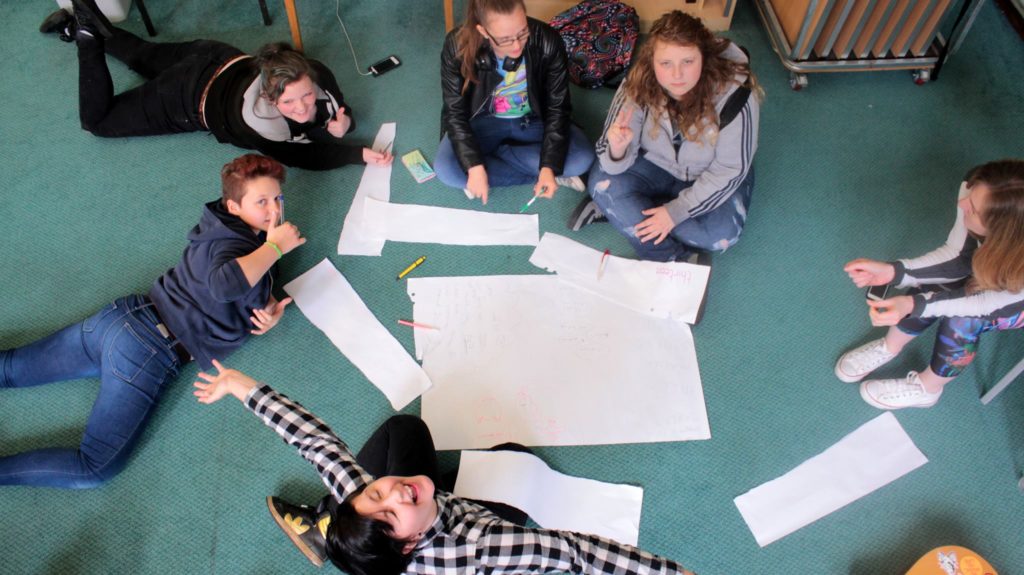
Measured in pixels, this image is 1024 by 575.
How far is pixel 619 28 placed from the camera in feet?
7.59

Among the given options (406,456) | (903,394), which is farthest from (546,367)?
(903,394)

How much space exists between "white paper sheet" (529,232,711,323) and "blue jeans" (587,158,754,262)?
0.05 meters

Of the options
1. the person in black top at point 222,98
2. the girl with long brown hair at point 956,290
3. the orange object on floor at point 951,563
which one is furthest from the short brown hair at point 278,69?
the orange object on floor at point 951,563

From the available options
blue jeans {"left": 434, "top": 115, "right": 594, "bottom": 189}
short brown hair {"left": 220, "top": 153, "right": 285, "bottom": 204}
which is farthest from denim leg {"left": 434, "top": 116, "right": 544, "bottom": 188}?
short brown hair {"left": 220, "top": 153, "right": 285, "bottom": 204}

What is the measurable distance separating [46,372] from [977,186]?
222 cm

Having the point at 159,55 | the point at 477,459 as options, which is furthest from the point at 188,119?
the point at 477,459

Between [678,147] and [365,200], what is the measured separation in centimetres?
96

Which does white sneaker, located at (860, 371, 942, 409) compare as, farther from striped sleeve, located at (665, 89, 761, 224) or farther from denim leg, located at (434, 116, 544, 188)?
denim leg, located at (434, 116, 544, 188)

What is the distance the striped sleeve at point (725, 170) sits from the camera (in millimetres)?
1682

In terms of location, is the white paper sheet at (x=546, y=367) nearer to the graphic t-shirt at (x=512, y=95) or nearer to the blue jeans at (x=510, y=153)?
the blue jeans at (x=510, y=153)

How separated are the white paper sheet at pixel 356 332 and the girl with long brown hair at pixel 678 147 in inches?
26.0

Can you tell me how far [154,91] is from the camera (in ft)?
7.14

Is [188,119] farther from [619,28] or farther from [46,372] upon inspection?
[619,28]

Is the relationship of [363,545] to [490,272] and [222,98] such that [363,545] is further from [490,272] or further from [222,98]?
[222,98]
